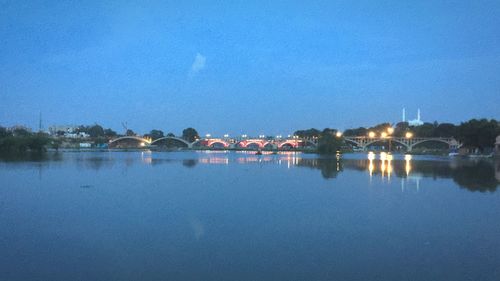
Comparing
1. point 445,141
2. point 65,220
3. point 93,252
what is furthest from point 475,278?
point 445,141

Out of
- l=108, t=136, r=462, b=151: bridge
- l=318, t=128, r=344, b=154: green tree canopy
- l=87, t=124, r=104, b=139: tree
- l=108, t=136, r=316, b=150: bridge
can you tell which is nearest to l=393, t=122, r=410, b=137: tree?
l=108, t=136, r=462, b=151: bridge

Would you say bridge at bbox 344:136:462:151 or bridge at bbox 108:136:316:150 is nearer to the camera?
bridge at bbox 344:136:462:151

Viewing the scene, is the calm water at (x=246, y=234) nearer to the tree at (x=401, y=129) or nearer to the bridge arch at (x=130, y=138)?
the tree at (x=401, y=129)

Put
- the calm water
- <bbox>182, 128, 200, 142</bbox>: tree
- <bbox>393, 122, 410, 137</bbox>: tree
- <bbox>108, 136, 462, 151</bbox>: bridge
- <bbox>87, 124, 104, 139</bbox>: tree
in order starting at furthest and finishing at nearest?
<bbox>87, 124, 104, 139</bbox>: tree → <bbox>182, 128, 200, 142</bbox>: tree → <bbox>108, 136, 462, 151</bbox>: bridge → <bbox>393, 122, 410, 137</bbox>: tree → the calm water

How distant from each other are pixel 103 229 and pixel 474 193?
1601 centimetres

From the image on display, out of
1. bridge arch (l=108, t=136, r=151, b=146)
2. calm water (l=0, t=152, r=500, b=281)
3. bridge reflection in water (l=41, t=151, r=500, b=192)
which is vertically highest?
bridge arch (l=108, t=136, r=151, b=146)

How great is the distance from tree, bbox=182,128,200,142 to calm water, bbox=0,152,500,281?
13305 cm

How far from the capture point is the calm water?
28.3 feet

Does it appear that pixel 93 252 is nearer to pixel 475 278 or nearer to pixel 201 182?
pixel 475 278

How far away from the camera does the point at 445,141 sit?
108125 mm

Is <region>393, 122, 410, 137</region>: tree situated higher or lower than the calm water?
higher

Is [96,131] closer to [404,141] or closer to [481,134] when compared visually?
[404,141]

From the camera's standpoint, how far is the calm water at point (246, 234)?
8633 millimetres

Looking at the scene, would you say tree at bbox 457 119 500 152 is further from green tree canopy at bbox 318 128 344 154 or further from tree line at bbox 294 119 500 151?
green tree canopy at bbox 318 128 344 154
